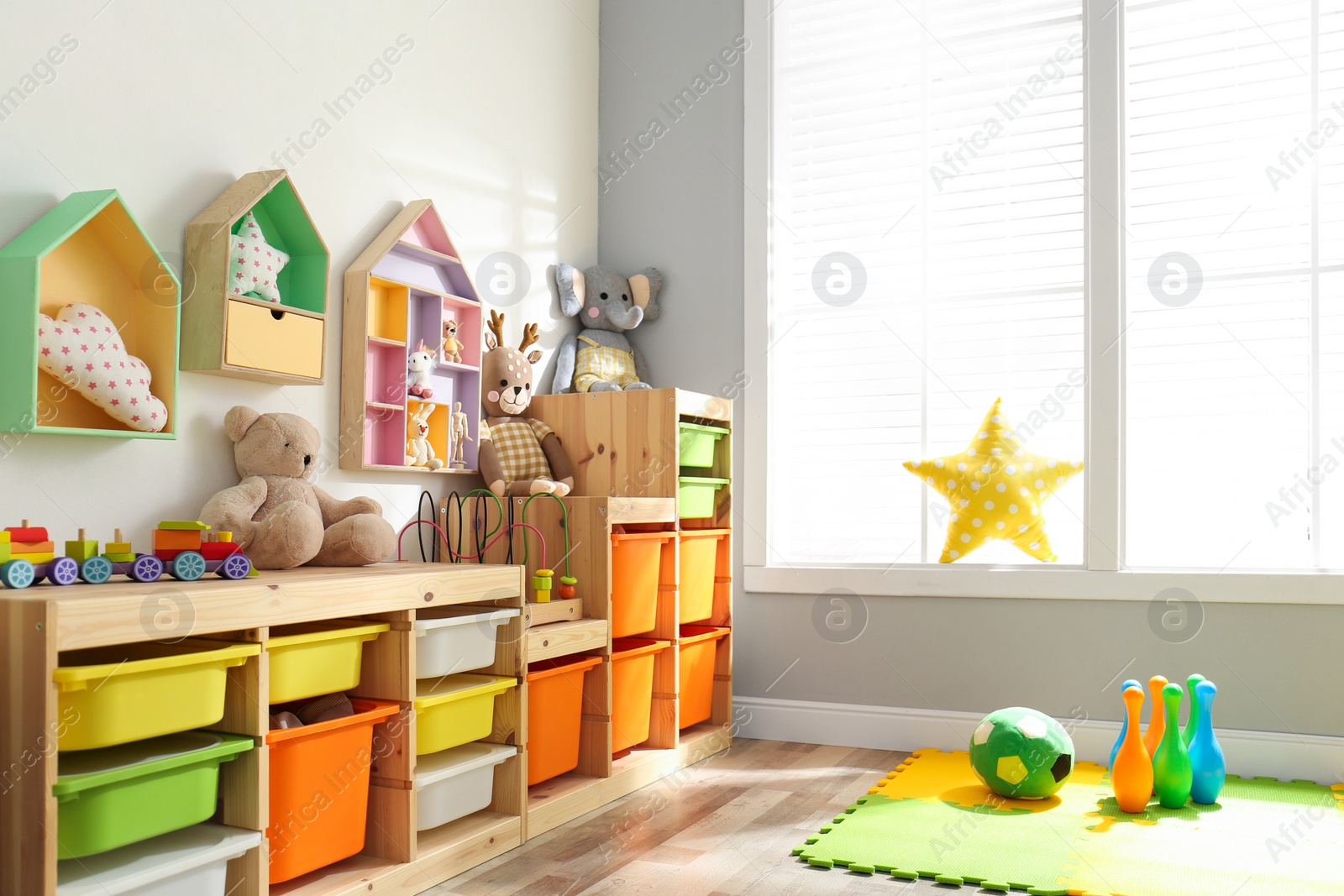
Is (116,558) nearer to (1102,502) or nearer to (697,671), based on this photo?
(697,671)

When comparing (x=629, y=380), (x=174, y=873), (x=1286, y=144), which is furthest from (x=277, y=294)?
(x=1286, y=144)

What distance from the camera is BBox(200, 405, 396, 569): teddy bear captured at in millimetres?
2018

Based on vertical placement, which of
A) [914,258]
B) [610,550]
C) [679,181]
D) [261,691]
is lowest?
[261,691]

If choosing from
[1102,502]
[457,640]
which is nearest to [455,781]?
[457,640]

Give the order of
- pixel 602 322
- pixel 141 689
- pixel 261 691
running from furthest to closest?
pixel 602 322 → pixel 261 691 → pixel 141 689

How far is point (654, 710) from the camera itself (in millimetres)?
2957

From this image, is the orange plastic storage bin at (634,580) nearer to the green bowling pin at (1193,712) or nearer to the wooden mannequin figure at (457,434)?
the wooden mannequin figure at (457,434)

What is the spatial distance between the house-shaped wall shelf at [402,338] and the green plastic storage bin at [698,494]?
2.07 ft

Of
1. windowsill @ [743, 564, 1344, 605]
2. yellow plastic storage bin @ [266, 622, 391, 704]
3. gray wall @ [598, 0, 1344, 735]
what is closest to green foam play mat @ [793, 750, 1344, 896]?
gray wall @ [598, 0, 1344, 735]

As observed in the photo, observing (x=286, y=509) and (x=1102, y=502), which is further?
(x=1102, y=502)

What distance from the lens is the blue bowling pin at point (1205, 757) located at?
248 cm

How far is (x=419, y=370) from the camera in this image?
2.60m

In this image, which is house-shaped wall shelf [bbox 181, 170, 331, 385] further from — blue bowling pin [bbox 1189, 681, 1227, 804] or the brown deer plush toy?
blue bowling pin [bbox 1189, 681, 1227, 804]

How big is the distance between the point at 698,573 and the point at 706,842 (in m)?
0.99
